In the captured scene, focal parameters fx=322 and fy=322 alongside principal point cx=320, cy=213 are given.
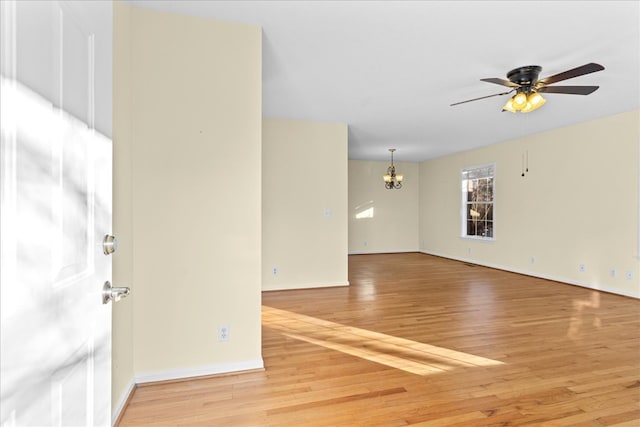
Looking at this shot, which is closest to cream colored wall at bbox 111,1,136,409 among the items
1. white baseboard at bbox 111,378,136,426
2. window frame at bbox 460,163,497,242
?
white baseboard at bbox 111,378,136,426

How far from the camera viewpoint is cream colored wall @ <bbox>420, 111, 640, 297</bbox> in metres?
4.46

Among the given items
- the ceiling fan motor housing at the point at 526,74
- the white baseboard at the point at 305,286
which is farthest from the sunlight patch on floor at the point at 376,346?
the ceiling fan motor housing at the point at 526,74

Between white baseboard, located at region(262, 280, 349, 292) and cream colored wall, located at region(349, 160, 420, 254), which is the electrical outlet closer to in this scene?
white baseboard, located at region(262, 280, 349, 292)

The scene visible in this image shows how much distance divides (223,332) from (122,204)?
1.09m

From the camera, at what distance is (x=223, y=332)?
7.52ft

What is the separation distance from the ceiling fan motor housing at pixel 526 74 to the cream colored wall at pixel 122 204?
321cm

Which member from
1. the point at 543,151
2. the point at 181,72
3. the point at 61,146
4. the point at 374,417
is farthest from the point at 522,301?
the point at 61,146

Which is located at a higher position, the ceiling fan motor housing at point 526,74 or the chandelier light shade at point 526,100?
the ceiling fan motor housing at point 526,74

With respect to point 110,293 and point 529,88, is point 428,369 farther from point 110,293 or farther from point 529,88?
point 529,88

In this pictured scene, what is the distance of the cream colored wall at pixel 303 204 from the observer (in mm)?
4828

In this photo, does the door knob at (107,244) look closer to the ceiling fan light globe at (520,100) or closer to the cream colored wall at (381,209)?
the ceiling fan light globe at (520,100)

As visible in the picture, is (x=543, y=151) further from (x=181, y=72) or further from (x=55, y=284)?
(x=55, y=284)

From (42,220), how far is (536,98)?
3585 mm

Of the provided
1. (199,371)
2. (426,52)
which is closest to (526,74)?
(426,52)
